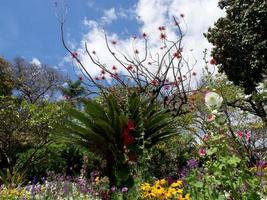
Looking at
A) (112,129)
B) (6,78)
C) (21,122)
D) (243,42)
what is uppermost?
(6,78)

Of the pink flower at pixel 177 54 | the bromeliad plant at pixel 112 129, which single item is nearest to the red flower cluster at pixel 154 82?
the pink flower at pixel 177 54

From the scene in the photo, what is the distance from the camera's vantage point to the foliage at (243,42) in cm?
1767

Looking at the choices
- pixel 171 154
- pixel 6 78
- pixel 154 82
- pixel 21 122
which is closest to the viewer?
pixel 154 82

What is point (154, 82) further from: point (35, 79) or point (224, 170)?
point (35, 79)

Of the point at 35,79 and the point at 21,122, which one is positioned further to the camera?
the point at 35,79

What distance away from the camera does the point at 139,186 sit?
4.83 m

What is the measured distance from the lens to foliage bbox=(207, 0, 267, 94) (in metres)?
17.7

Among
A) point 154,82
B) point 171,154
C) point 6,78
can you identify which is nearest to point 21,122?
point 171,154

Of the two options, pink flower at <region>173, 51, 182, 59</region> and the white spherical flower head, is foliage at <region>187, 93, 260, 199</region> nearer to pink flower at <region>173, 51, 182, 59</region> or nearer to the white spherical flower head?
the white spherical flower head

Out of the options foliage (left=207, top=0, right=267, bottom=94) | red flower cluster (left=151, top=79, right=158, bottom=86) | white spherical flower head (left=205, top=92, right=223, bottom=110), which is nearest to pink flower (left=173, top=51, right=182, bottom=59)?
red flower cluster (left=151, top=79, right=158, bottom=86)

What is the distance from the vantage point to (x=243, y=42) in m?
17.9

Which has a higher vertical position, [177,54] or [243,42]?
[243,42]

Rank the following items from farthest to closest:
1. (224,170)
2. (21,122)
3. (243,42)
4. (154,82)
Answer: (243,42), (21,122), (154,82), (224,170)

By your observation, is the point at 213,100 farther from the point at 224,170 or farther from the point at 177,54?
the point at 177,54
